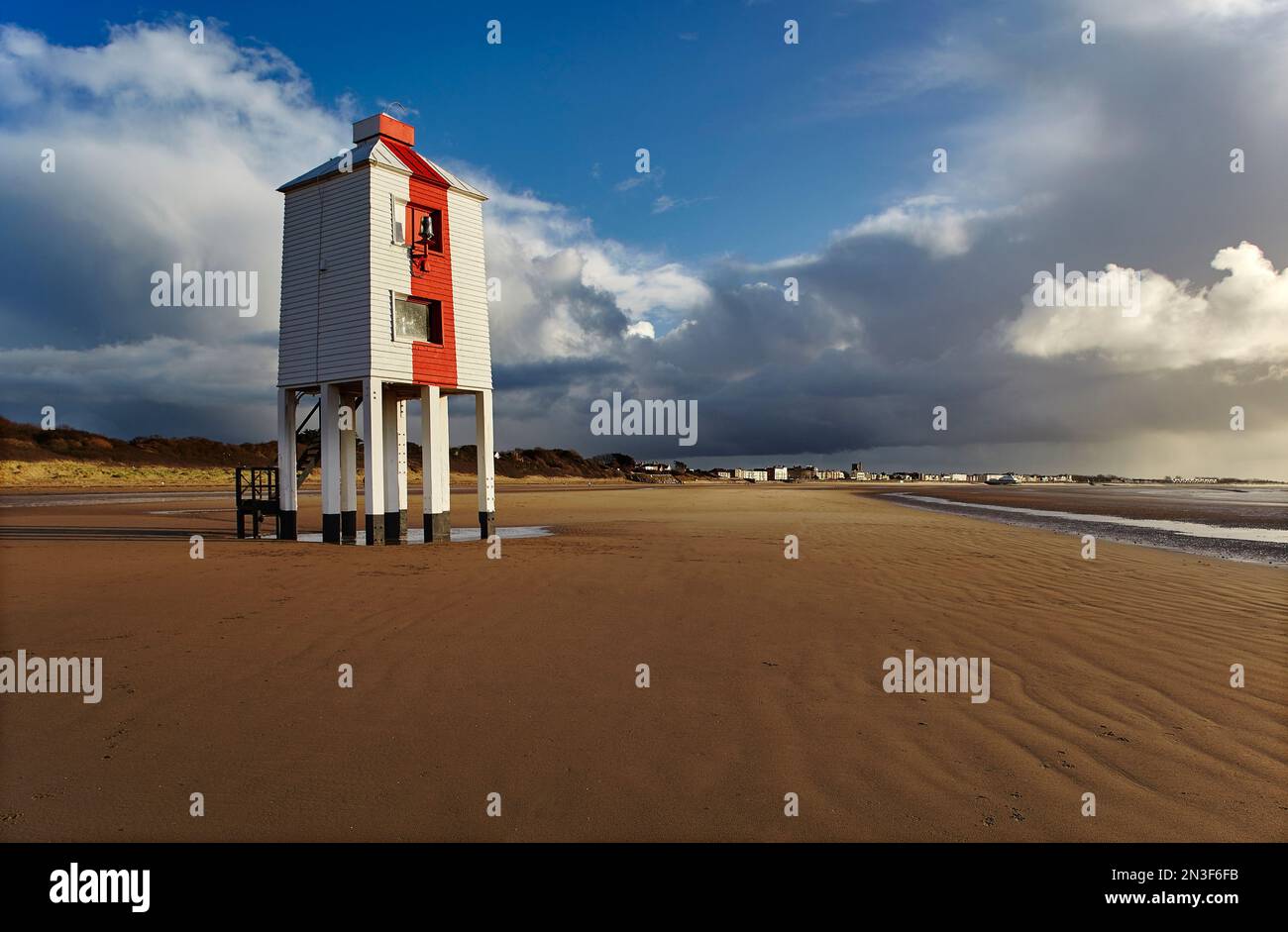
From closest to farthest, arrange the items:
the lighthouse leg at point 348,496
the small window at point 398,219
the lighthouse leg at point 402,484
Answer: the small window at point 398,219 → the lighthouse leg at point 348,496 → the lighthouse leg at point 402,484

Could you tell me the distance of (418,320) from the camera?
71.7 feet

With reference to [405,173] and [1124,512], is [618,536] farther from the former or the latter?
[1124,512]

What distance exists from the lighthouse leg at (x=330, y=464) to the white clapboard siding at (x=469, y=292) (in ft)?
13.2

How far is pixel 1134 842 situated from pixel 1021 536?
68.0 feet

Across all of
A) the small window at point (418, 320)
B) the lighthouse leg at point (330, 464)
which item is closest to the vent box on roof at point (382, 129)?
the small window at point (418, 320)

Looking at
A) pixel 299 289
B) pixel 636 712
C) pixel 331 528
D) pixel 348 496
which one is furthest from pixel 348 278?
pixel 636 712

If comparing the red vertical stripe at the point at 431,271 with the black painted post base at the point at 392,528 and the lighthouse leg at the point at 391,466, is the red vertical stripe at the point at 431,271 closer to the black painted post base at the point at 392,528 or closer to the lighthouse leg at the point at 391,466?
the lighthouse leg at the point at 391,466

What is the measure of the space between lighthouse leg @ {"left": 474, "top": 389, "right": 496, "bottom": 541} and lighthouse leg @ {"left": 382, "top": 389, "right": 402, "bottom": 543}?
278 centimetres

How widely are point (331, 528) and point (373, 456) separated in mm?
2905

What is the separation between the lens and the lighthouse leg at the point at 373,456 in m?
20.3

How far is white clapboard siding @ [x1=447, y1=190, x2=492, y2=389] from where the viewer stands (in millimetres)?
22797

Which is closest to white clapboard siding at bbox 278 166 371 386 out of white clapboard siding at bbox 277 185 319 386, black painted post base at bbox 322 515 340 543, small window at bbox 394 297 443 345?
white clapboard siding at bbox 277 185 319 386

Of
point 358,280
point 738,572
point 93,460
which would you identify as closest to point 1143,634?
point 738,572
